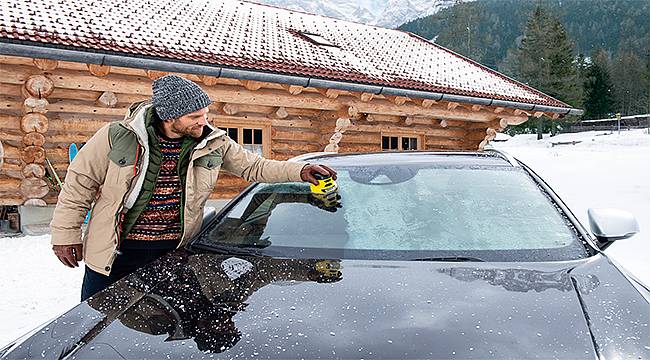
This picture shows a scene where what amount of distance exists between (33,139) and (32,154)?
22cm

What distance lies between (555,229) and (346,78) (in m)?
7.76

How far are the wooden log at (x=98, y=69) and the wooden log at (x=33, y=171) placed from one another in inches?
63.2

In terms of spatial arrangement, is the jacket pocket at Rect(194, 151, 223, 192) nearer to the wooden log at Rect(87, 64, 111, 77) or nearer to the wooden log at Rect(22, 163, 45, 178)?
the wooden log at Rect(87, 64, 111, 77)

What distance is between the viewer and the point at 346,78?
965 centimetres

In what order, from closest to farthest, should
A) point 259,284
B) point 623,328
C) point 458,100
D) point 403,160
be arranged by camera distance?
point 623,328 < point 259,284 < point 403,160 < point 458,100

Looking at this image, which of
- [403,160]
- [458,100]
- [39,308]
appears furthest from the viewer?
[458,100]

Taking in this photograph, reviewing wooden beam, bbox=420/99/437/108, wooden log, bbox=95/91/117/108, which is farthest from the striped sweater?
wooden beam, bbox=420/99/437/108

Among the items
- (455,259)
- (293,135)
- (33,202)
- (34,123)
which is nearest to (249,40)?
(293,135)

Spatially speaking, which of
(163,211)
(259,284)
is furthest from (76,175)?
(259,284)

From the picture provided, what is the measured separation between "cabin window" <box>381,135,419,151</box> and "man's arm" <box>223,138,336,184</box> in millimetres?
9436

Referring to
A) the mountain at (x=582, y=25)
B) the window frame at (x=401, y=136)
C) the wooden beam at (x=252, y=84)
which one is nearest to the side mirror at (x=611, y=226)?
the wooden beam at (x=252, y=84)

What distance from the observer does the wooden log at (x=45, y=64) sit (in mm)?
7109

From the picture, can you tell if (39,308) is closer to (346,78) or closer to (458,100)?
(346,78)

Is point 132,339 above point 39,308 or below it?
above
